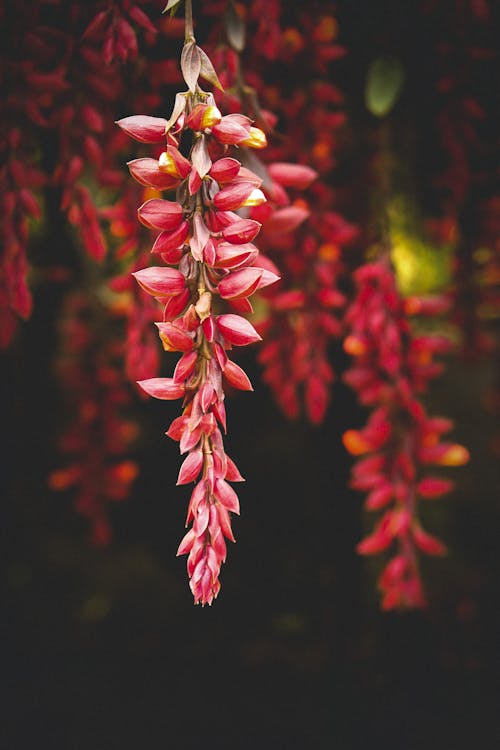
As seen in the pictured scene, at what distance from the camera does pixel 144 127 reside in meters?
0.49

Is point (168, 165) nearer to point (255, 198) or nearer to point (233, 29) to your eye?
point (255, 198)

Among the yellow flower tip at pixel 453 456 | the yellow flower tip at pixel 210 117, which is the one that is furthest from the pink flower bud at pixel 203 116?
the yellow flower tip at pixel 453 456

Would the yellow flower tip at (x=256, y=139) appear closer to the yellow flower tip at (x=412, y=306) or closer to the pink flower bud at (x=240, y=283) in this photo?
the pink flower bud at (x=240, y=283)

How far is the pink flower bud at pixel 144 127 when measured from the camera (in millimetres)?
489

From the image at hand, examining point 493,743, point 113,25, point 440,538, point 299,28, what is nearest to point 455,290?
point 299,28

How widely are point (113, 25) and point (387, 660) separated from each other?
5.13ft

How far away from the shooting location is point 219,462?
1.54ft

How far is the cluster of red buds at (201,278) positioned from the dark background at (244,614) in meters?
0.57

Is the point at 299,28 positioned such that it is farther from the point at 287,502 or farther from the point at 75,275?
the point at 287,502

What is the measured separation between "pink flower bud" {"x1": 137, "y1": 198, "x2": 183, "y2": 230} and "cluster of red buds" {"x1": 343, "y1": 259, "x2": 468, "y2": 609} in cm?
42

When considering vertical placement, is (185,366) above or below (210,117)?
below

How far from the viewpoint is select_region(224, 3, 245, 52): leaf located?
0.64 metres

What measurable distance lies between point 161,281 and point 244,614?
6.37 feet

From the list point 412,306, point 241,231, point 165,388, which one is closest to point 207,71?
point 241,231
